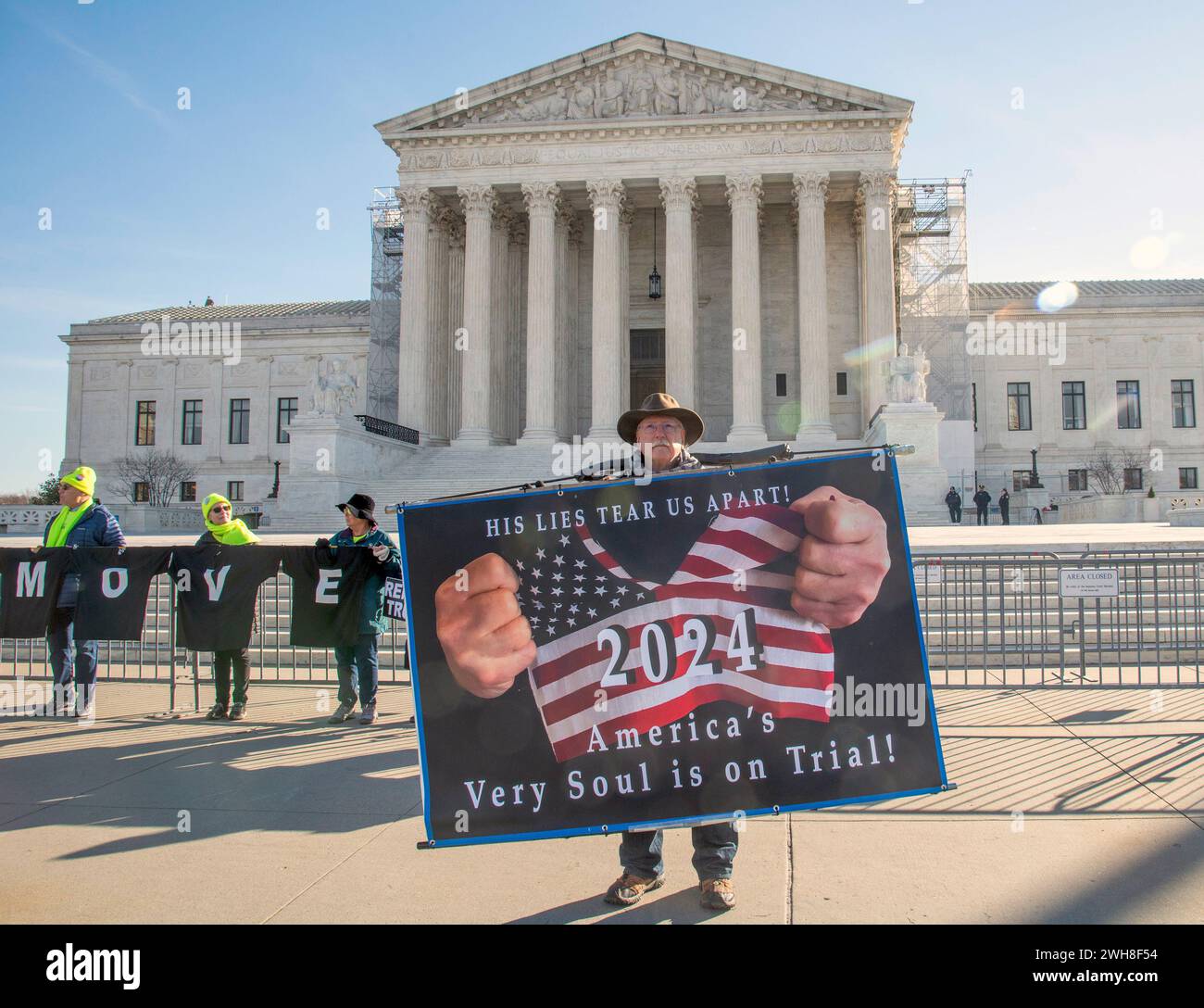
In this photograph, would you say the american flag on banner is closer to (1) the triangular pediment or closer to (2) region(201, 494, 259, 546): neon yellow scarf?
(2) region(201, 494, 259, 546): neon yellow scarf

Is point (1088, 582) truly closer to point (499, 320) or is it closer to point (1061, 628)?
point (1061, 628)

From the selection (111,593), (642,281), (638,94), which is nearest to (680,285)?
(642,281)

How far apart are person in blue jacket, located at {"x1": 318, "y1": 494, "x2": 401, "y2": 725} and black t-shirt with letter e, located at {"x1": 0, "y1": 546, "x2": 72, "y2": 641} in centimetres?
265

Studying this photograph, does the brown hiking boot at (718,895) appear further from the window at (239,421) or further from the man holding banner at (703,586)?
the window at (239,421)

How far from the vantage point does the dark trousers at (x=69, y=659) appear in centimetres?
845

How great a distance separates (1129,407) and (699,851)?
5311cm

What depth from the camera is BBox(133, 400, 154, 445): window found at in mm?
53000

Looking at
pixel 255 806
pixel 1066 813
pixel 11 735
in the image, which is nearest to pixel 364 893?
pixel 255 806

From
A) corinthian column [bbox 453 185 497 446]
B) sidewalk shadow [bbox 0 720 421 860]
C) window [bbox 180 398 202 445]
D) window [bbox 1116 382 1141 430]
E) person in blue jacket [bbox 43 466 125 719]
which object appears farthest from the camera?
window [bbox 180 398 202 445]

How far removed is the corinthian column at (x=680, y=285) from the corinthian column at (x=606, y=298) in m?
2.06

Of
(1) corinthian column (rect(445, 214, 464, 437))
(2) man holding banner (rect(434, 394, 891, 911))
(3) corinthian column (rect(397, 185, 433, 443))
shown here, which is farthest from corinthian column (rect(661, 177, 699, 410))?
(2) man holding banner (rect(434, 394, 891, 911))

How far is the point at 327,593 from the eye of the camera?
8359 millimetres
